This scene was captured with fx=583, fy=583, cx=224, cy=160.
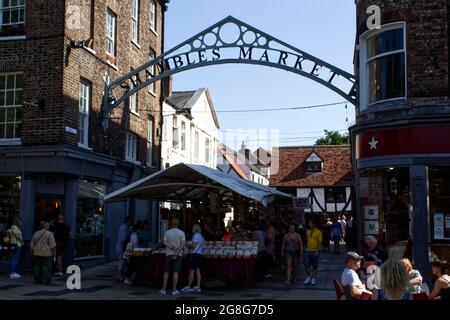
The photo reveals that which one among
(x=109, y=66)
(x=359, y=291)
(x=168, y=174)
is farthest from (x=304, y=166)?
(x=359, y=291)

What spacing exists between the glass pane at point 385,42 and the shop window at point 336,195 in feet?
91.0

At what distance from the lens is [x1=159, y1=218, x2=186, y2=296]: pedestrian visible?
531 inches

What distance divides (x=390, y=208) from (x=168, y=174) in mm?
5980

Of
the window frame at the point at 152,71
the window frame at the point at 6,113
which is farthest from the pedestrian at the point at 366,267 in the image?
the window frame at the point at 152,71

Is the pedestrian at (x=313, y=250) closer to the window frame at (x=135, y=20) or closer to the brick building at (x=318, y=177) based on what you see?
the window frame at (x=135, y=20)

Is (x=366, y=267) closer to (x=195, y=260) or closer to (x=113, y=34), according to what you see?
(x=195, y=260)

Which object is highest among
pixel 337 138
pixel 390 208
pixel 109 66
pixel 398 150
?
pixel 337 138

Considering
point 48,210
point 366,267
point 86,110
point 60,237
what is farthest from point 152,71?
point 366,267

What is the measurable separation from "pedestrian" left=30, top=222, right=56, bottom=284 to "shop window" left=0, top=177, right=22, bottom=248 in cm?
331

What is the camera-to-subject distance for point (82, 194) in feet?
61.9

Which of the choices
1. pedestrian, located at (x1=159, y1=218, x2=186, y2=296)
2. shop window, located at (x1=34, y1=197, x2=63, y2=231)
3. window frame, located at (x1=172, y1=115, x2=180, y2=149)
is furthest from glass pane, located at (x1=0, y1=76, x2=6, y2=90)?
window frame, located at (x1=172, y1=115, x2=180, y2=149)

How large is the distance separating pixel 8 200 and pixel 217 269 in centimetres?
743
